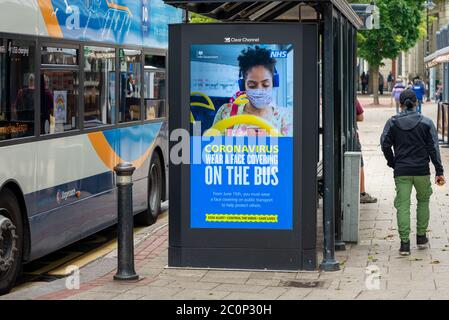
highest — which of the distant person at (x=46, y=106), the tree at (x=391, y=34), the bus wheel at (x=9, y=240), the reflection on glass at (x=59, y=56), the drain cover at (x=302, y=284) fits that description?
the tree at (x=391, y=34)

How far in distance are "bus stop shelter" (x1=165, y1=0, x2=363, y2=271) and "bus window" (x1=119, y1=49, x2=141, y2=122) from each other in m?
1.82

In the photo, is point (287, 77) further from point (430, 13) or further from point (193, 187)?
point (430, 13)

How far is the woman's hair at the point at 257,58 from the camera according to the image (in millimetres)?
9383

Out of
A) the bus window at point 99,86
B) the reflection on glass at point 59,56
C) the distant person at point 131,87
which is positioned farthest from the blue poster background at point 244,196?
the distant person at point 131,87

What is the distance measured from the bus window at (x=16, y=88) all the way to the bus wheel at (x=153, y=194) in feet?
15.1

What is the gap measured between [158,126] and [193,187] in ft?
16.4

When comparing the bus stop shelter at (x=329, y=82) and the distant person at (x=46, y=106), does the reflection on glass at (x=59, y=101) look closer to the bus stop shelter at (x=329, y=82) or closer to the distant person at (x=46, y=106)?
the distant person at (x=46, y=106)

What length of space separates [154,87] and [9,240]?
5727 millimetres

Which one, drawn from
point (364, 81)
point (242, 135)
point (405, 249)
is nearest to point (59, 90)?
point (242, 135)

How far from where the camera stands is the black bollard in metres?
9.13

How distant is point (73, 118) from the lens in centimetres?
1091

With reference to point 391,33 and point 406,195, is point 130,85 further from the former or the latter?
point 391,33

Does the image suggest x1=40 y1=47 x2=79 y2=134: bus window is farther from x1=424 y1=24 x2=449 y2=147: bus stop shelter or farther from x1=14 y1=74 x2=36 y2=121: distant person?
x1=424 y1=24 x2=449 y2=147: bus stop shelter
